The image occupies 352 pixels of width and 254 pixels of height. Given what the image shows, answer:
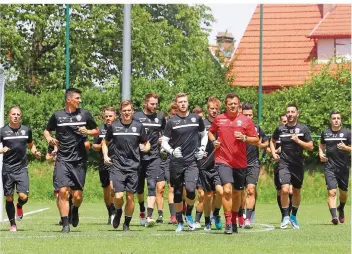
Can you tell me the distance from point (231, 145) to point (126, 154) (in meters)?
1.71

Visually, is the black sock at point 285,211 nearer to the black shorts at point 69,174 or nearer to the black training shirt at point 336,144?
the black training shirt at point 336,144

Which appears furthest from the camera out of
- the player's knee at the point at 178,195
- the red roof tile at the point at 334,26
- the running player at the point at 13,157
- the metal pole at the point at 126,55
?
the red roof tile at the point at 334,26

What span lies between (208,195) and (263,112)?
1543cm

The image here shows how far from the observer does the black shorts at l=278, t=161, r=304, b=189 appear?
2027 centimetres

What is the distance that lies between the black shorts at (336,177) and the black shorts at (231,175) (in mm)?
4047

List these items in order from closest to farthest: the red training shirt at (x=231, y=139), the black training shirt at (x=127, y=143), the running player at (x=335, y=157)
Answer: the red training shirt at (x=231, y=139) → the black training shirt at (x=127, y=143) → the running player at (x=335, y=157)

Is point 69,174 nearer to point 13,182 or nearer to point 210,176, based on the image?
point 13,182

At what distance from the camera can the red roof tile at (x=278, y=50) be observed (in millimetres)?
39344

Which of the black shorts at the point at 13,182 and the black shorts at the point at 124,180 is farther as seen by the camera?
the black shorts at the point at 13,182

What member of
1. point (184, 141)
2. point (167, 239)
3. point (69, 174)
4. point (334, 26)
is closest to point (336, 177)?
point (184, 141)

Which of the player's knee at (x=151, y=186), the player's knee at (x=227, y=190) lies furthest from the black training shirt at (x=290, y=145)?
the player's knee at (x=227, y=190)

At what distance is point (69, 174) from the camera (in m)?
18.5

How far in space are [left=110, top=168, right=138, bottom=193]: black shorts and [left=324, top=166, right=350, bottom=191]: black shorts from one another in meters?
5.05

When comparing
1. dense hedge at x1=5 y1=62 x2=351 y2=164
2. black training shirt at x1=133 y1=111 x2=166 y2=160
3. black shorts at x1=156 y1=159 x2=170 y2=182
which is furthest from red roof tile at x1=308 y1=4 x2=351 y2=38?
Answer: black training shirt at x1=133 y1=111 x2=166 y2=160
